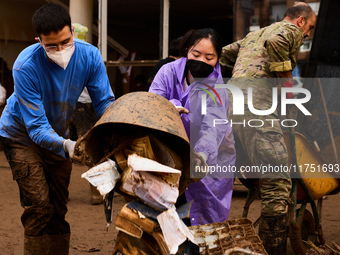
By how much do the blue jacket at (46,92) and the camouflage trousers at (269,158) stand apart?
47.9 inches

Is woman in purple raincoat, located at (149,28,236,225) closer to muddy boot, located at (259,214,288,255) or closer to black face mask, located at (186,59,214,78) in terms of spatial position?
black face mask, located at (186,59,214,78)

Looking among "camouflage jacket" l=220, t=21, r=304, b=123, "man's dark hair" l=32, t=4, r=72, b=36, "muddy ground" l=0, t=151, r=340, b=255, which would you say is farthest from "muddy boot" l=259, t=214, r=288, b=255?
"man's dark hair" l=32, t=4, r=72, b=36

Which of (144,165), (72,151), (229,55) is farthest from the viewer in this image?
(229,55)

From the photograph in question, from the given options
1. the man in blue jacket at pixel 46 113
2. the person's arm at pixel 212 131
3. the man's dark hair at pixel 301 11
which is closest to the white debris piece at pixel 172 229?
the person's arm at pixel 212 131

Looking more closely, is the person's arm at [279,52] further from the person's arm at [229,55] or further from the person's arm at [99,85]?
the person's arm at [99,85]

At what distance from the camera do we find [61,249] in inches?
129

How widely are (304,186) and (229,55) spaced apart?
133cm

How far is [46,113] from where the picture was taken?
3.07 metres

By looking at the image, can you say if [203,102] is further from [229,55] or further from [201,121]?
[229,55]

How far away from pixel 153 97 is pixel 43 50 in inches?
44.4

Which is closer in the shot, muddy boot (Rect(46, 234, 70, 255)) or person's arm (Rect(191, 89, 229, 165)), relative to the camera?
person's arm (Rect(191, 89, 229, 165))

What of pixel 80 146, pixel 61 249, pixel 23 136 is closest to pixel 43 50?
pixel 23 136

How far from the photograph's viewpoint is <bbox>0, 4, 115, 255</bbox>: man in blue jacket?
2789 millimetres

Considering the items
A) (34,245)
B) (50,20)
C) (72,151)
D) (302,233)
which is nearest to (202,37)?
(50,20)
